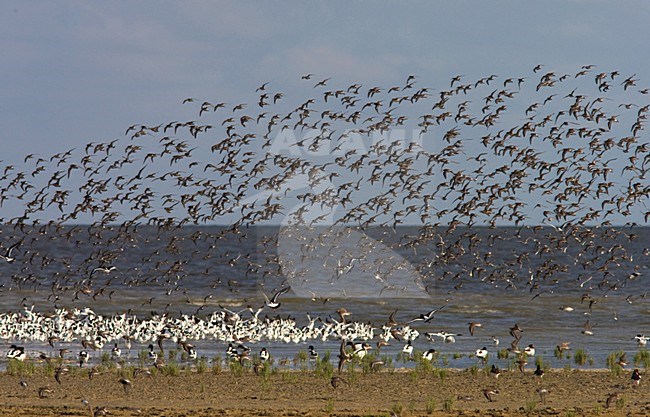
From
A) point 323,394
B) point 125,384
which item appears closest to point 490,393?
point 323,394

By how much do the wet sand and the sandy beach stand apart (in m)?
0.02

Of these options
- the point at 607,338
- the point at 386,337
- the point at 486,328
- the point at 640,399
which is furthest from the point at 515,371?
the point at 486,328

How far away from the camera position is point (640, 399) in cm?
2352

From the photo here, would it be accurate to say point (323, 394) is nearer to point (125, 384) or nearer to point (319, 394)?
point (319, 394)

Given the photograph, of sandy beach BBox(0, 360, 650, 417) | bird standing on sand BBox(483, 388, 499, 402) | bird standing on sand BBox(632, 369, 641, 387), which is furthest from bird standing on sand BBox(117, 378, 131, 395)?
bird standing on sand BBox(632, 369, 641, 387)

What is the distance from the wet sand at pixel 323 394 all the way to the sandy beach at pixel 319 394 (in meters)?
0.02

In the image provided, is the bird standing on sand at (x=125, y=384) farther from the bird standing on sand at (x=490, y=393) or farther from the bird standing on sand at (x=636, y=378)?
the bird standing on sand at (x=636, y=378)

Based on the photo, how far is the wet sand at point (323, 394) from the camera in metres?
21.3

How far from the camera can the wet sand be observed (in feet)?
69.9

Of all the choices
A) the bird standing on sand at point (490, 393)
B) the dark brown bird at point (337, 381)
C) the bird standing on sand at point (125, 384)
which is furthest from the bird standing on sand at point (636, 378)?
the bird standing on sand at point (125, 384)

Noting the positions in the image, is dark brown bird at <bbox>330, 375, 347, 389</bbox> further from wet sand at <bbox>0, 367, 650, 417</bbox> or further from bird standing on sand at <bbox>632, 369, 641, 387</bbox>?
bird standing on sand at <bbox>632, 369, 641, 387</bbox>

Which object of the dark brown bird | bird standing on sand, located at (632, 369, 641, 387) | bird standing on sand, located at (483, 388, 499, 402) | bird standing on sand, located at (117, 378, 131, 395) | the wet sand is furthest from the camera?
bird standing on sand, located at (632, 369, 641, 387)

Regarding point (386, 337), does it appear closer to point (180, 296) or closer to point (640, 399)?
point (640, 399)

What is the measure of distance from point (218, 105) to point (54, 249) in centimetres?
9691
